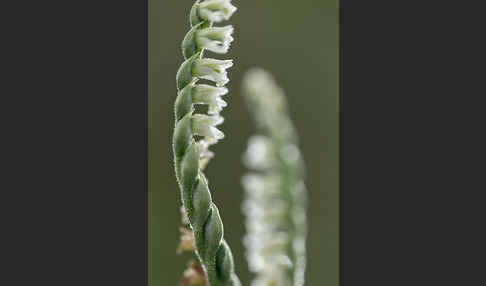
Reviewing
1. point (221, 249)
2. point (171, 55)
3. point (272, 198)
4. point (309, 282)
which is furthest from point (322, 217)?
point (221, 249)

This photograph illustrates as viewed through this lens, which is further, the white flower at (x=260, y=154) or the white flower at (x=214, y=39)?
the white flower at (x=260, y=154)

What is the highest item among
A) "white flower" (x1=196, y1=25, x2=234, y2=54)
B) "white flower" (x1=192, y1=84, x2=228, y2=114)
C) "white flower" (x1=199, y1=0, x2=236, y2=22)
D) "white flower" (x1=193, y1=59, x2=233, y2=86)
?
"white flower" (x1=199, y1=0, x2=236, y2=22)

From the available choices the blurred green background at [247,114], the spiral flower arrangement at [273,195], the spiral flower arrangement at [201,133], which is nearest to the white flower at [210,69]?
the spiral flower arrangement at [201,133]

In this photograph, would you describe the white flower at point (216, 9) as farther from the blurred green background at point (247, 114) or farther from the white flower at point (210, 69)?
the blurred green background at point (247, 114)

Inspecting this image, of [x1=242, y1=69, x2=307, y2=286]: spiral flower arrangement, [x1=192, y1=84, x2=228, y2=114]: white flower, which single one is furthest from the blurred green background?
[x1=192, y1=84, x2=228, y2=114]: white flower

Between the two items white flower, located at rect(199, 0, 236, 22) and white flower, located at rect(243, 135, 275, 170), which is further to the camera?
white flower, located at rect(243, 135, 275, 170)

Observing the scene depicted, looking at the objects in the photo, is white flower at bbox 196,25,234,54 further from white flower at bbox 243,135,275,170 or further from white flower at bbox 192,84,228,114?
white flower at bbox 243,135,275,170

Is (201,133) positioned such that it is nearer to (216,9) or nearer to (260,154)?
(216,9)
